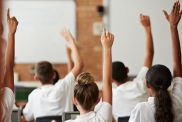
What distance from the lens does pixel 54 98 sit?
295 cm

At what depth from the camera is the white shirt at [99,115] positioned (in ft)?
5.61

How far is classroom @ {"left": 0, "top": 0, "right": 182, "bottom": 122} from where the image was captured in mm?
1834

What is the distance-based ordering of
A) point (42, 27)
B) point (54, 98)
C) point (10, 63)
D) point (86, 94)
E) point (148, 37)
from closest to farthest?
point (86, 94) → point (10, 63) → point (148, 37) → point (54, 98) → point (42, 27)

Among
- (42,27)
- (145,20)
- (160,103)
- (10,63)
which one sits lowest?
(160,103)

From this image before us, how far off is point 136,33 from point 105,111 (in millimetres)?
3551

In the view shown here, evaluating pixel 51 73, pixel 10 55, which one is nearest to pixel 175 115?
pixel 10 55

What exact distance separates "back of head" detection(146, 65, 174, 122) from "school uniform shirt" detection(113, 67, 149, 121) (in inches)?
37.0

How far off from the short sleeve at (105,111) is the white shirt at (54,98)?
45.3 inches

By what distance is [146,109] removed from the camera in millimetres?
1836

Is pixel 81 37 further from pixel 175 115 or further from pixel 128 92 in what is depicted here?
pixel 175 115

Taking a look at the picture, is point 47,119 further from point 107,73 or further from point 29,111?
point 107,73

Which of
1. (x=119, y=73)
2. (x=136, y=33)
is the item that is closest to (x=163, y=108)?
(x=119, y=73)

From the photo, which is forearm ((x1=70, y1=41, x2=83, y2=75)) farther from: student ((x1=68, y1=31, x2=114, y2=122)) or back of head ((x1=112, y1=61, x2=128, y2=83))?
student ((x1=68, y1=31, x2=114, y2=122))

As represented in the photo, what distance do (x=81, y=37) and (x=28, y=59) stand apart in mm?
978
